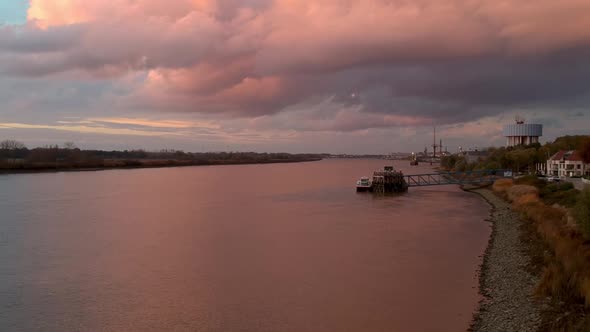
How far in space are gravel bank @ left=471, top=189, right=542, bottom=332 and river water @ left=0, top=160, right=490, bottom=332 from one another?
518mm

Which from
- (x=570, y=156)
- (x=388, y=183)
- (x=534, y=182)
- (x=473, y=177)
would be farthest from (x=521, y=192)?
(x=473, y=177)

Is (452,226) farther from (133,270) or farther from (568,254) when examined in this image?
(133,270)

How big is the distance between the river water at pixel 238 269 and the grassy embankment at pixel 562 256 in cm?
215

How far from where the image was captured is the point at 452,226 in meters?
27.8

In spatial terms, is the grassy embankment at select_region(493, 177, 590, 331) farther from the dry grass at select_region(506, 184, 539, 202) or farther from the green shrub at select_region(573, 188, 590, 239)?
the dry grass at select_region(506, 184, 539, 202)

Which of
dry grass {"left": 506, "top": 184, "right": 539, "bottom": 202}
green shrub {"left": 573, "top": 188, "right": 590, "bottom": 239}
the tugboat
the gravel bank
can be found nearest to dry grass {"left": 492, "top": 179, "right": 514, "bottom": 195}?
dry grass {"left": 506, "top": 184, "right": 539, "bottom": 202}

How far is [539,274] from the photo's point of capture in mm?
14484

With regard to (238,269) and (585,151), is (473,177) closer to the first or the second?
(585,151)

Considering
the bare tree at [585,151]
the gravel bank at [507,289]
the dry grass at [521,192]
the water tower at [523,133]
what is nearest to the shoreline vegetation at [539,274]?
the gravel bank at [507,289]

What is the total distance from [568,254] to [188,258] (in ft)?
46.8

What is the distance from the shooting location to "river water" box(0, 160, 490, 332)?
12461mm

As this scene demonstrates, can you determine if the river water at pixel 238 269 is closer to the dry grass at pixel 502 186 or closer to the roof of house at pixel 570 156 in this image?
the dry grass at pixel 502 186

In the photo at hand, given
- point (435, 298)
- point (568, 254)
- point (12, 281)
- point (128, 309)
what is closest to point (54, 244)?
point (12, 281)

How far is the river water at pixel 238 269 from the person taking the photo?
12461 millimetres
